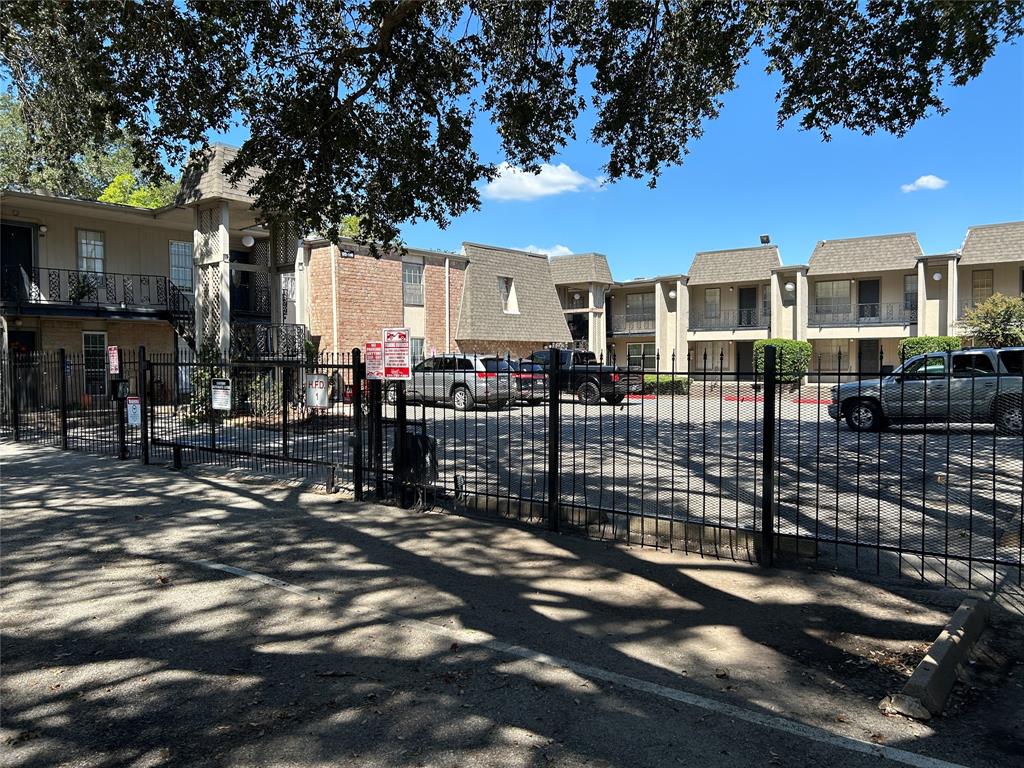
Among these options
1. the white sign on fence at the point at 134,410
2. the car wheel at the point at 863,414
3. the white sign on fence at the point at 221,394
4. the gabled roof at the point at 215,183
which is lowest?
the car wheel at the point at 863,414

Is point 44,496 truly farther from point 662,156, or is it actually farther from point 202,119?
point 662,156

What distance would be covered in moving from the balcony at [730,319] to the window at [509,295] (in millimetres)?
13616

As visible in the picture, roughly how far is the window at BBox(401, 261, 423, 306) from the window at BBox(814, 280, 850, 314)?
2277 cm

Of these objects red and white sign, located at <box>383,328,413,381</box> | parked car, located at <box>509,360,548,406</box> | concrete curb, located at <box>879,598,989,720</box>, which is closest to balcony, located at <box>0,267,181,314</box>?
parked car, located at <box>509,360,548,406</box>

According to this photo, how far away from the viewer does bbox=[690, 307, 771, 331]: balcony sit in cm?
3847

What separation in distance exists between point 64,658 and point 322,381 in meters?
5.69

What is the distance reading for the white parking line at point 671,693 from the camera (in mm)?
3096

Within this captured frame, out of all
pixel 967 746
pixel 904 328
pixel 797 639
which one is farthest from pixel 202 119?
pixel 904 328

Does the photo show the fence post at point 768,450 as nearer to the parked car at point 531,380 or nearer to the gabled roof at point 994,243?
the parked car at point 531,380

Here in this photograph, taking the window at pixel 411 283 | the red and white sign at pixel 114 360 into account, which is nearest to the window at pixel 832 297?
the window at pixel 411 283

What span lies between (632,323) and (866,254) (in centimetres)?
1419

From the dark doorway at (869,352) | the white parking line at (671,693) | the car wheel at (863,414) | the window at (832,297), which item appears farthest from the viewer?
the window at (832,297)

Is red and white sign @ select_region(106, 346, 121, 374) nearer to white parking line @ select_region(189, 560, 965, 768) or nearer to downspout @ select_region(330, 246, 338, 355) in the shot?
white parking line @ select_region(189, 560, 965, 768)

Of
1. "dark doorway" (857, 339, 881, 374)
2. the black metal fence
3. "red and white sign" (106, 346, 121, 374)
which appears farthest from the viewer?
"dark doorway" (857, 339, 881, 374)
